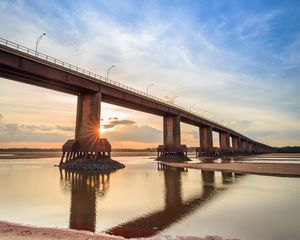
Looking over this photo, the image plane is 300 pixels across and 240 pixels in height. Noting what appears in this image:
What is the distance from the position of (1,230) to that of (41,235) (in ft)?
5.87

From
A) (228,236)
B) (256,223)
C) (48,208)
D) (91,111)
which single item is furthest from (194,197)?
(91,111)

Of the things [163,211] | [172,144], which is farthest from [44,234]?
[172,144]

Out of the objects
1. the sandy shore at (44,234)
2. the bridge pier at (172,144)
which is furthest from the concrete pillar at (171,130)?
the sandy shore at (44,234)

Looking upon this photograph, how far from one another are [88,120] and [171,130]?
35.0 metres

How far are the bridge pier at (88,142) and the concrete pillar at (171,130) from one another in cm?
2932

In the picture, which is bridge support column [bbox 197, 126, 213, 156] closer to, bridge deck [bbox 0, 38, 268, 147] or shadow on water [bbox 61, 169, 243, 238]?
bridge deck [bbox 0, 38, 268, 147]

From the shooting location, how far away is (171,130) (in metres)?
72.6

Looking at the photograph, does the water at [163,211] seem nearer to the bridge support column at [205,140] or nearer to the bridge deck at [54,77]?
the bridge deck at [54,77]

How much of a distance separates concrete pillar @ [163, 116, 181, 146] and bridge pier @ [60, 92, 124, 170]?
2932 cm

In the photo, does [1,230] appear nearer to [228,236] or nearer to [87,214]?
[87,214]

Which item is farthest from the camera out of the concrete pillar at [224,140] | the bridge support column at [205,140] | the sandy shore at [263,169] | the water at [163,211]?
the concrete pillar at [224,140]

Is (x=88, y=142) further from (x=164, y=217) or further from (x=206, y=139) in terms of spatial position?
(x=206, y=139)

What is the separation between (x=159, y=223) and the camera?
34.0 ft

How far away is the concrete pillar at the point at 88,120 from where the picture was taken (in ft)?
135
